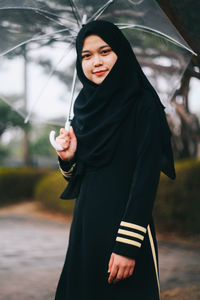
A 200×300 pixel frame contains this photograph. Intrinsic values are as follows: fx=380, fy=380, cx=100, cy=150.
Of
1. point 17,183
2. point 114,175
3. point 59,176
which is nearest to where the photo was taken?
point 114,175

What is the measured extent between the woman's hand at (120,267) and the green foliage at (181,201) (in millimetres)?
5575

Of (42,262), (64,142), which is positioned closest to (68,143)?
(64,142)

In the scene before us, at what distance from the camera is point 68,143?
197 centimetres

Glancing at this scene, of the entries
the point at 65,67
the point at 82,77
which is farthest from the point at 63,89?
the point at 82,77

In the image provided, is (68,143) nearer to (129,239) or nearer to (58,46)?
(129,239)

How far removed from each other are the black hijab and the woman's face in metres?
0.03

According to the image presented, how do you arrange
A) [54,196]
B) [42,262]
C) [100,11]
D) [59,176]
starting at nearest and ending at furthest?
[100,11] < [42,262] < [54,196] < [59,176]

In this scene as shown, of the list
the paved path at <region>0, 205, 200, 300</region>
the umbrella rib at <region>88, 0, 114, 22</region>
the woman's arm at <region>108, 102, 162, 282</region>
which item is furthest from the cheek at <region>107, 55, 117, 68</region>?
Answer: the paved path at <region>0, 205, 200, 300</region>

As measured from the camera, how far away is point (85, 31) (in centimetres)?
191

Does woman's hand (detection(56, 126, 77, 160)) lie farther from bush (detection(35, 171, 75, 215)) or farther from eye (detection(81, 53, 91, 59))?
bush (detection(35, 171, 75, 215))

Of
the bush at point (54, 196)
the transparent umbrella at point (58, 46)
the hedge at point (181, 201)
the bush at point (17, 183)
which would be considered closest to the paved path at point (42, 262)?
the hedge at point (181, 201)

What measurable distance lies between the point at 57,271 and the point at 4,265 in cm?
78

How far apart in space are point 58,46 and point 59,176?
815 centimetres

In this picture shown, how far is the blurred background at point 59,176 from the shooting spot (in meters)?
3.09
